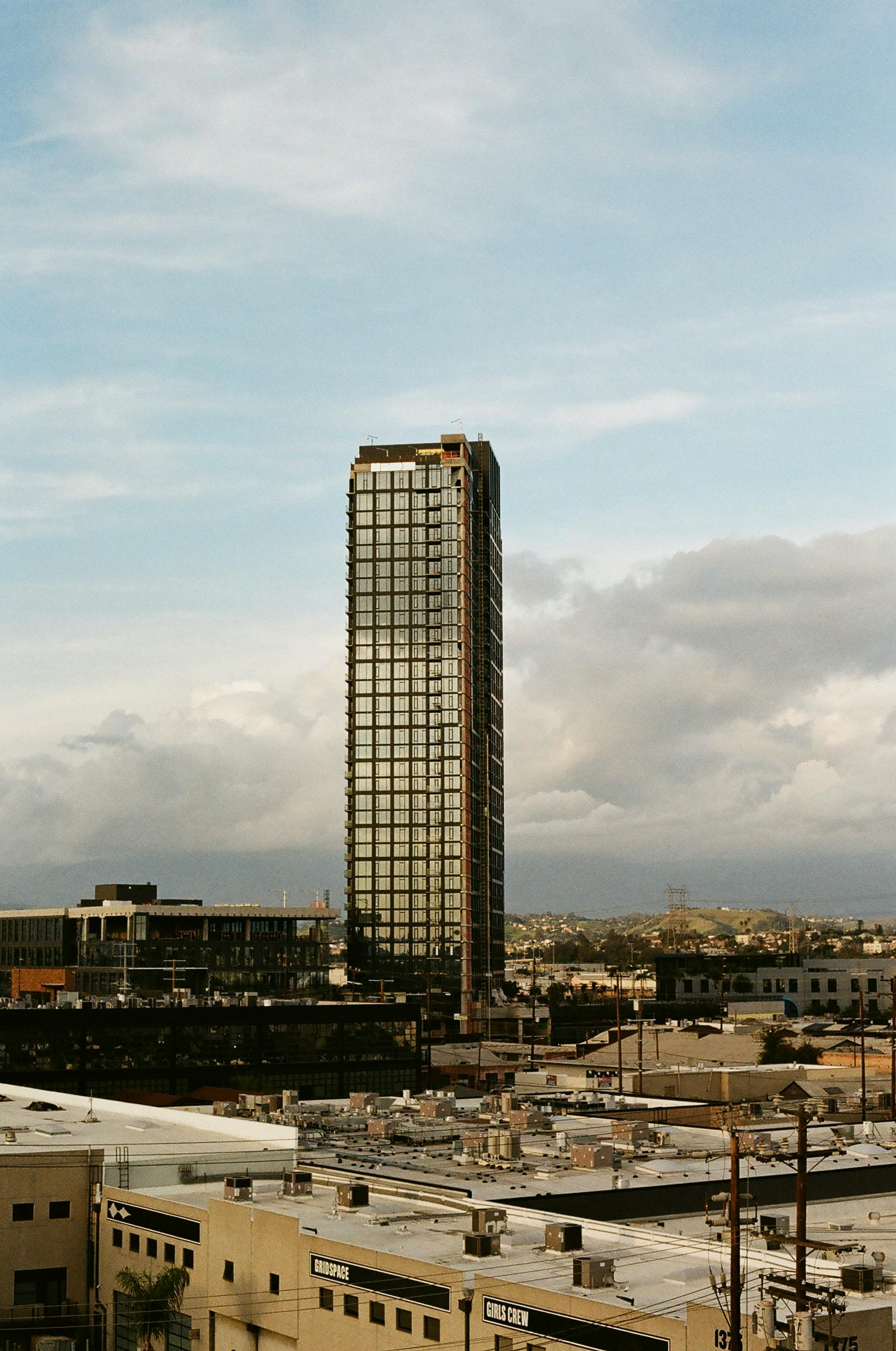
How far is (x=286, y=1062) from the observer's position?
5787 inches

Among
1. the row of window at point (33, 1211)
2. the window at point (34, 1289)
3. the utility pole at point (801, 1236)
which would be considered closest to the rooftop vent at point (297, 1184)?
the row of window at point (33, 1211)

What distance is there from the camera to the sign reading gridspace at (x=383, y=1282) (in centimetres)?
4891

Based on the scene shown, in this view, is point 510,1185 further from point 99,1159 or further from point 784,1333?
point 784,1333

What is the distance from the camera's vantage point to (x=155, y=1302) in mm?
62344

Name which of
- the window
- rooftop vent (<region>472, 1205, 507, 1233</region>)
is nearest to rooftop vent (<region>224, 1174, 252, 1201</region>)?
rooftop vent (<region>472, 1205, 507, 1233</region>)

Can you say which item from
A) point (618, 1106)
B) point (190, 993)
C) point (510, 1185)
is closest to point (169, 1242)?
point (510, 1185)

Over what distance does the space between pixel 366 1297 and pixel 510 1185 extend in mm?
15466

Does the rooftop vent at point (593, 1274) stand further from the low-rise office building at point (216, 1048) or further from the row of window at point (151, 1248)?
the low-rise office building at point (216, 1048)

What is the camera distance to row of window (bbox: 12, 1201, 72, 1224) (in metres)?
69.7

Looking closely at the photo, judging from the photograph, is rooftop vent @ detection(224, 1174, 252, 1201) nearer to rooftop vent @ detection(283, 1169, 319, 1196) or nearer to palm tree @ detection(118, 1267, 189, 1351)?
rooftop vent @ detection(283, 1169, 319, 1196)

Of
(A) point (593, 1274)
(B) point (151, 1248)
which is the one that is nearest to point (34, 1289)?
(B) point (151, 1248)

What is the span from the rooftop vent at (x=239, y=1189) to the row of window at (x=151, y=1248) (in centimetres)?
248

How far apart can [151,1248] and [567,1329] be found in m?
26.4

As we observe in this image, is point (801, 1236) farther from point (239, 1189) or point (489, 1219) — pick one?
point (239, 1189)
